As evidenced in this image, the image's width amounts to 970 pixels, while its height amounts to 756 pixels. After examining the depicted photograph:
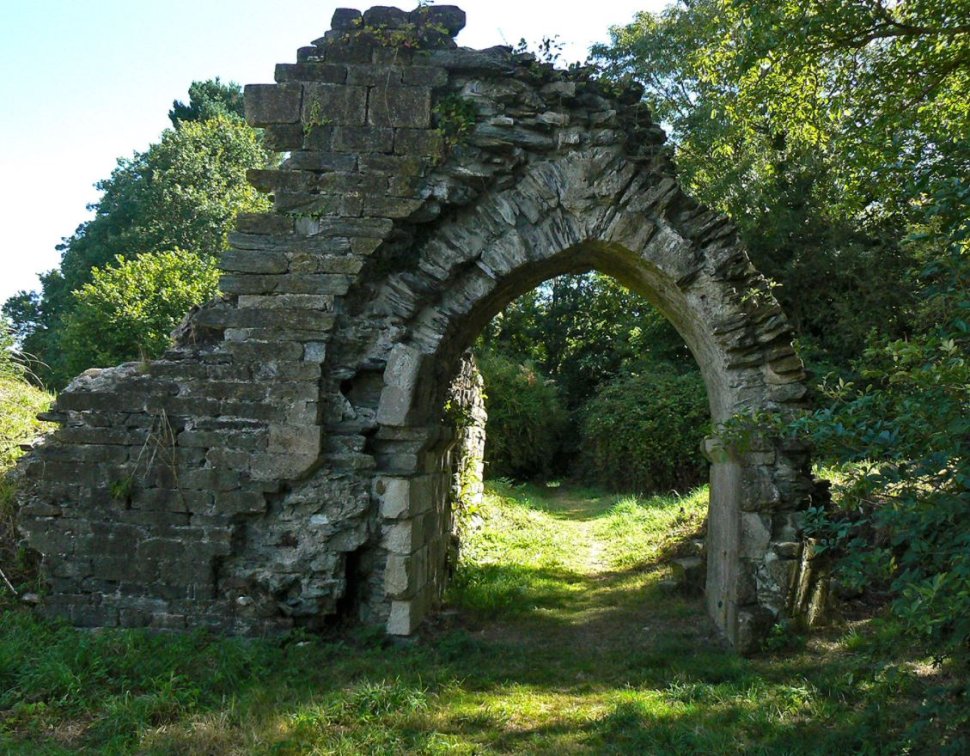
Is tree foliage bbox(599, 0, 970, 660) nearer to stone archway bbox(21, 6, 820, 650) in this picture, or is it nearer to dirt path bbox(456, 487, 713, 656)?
stone archway bbox(21, 6, 820, 650)

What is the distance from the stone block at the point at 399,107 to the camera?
602 cm

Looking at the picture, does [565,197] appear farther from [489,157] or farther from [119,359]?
[119,359]

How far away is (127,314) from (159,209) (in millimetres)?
10425

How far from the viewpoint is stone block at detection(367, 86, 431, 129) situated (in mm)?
6020

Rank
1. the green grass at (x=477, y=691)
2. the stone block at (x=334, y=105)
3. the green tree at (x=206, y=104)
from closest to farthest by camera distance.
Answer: the green grass at (x=477, y=691)
the stone block at (x=334, y=105)
the green tree at (x=206, y=104)

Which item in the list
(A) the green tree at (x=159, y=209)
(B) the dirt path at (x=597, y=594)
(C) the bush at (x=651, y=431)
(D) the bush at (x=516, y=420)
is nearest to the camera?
(B) the dirt path at (x=597, y=594)

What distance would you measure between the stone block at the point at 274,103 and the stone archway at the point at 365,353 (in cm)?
2

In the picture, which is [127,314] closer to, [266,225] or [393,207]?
[266,225]

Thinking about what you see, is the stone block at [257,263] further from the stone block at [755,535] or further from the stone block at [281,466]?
the stone block at [755,535]

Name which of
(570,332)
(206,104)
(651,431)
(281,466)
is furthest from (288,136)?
(206,104)

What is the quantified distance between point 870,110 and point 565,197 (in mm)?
5080

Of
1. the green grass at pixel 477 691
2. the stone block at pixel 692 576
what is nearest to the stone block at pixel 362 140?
the green grass at pixel 477 691

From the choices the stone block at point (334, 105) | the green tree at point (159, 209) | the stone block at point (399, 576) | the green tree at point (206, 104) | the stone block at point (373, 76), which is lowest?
the stone block at point (399, 576)

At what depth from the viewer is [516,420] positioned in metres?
16.8
